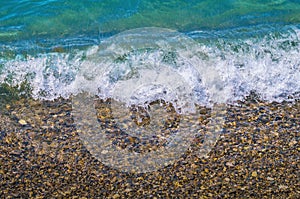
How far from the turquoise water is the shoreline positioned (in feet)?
2.91

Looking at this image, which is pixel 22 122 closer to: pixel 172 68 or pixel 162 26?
pixel 172 68

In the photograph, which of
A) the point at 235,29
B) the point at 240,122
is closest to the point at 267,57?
the point at 235,29

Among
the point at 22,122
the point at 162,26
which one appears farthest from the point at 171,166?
the point at 162,26

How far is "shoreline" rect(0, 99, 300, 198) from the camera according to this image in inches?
192

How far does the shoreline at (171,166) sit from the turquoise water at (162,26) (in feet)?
2.91

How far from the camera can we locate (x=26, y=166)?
528 centimetres

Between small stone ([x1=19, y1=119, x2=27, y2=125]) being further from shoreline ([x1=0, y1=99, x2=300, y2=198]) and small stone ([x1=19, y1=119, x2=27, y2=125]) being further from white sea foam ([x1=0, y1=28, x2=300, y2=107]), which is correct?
white sea foam ([x1=0, y1=28, x2=300, y2=107])

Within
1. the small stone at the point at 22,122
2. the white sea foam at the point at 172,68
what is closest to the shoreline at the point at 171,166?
the small stone at the point at 22,122

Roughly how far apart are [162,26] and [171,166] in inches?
180

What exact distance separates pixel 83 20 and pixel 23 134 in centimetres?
416

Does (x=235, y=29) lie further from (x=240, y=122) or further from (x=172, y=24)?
(x=240, y=122)

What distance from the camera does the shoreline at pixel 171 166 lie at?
16.0 ft

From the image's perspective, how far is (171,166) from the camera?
17.2ft

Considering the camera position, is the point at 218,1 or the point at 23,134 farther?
the point at 218,1
